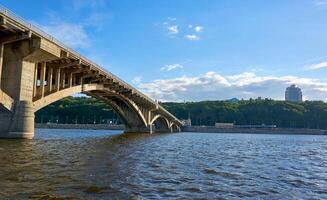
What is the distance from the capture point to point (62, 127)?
5950 inches

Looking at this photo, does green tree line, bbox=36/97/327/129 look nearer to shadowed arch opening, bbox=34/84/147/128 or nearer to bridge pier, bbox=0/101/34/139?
shadowed arch opening, bbox=34/84/147/128

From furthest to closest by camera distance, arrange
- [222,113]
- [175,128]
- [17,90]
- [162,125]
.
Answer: [222,113]
[175,128]
[162,125]
[17,90]

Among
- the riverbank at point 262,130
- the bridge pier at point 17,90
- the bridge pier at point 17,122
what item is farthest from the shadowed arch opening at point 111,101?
the riverbank at point 262,130

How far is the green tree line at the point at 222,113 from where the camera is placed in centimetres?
17200

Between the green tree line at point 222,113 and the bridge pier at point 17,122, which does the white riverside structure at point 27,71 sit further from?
the green tree line at point 222,113

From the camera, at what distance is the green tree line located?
172m

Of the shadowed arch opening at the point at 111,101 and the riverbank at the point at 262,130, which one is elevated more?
the shadowed arch opening at the point at 111,101

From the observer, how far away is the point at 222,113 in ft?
634

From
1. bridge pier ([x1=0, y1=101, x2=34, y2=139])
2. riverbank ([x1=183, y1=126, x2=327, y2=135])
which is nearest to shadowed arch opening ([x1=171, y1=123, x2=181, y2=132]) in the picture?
riverbank ([x1=183, y1=126, x2=327, y2=135])

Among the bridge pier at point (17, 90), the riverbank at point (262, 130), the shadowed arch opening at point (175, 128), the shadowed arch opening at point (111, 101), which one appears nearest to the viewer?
the bridge pier at point (17, 90)

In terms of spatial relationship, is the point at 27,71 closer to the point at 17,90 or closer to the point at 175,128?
the point at 17,90

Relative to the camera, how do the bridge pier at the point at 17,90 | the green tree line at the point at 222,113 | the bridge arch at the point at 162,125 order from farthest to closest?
the green tree line at the point at 222,113
the bridge arch at the point at 162,125
the bridge pier at the point at 17,90

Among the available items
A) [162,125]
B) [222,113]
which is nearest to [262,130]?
[222,113]

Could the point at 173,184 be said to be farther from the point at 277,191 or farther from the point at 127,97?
the point at 127,97
